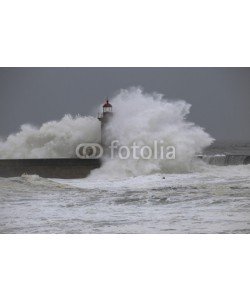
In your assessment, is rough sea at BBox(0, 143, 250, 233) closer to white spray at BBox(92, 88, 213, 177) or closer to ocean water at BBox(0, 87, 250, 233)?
ocean water at BBox(0, 87, 250, 233)

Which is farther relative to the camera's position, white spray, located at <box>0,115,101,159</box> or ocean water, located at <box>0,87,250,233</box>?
white spray, located at <box>0,115,101,159</box>

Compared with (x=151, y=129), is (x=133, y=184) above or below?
below

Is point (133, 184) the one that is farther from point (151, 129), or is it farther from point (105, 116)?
point (105, 116)

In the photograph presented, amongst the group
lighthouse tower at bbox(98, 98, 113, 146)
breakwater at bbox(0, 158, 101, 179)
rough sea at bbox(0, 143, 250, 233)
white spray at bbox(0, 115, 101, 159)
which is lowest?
rough sea at bbox(0, 143, 250, 233)

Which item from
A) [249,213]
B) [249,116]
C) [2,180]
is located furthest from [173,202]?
[2,180]

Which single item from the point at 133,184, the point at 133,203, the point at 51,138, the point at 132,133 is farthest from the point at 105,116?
the point at 133,203

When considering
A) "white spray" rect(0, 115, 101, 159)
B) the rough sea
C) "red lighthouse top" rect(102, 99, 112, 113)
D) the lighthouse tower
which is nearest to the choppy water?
the rough sea
